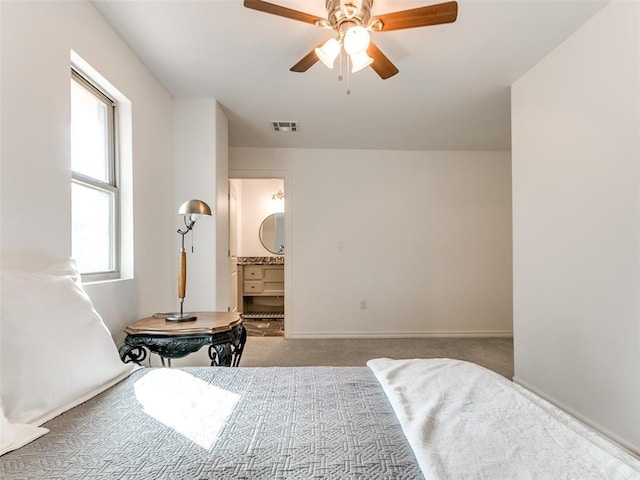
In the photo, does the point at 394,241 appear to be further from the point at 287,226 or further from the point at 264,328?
the point at 264,328

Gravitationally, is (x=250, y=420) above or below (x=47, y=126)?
below

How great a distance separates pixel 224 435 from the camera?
34.6 inches

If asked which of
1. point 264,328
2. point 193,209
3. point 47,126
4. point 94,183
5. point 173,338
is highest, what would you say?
point 47,126

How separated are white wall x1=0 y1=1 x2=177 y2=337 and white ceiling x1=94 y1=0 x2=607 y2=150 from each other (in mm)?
215

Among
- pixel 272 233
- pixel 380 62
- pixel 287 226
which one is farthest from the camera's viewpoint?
pixel 272 233

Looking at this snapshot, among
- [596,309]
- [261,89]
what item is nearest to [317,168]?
[261,89]

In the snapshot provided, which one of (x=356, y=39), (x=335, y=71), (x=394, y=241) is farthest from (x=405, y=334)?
(x=356, y=39)

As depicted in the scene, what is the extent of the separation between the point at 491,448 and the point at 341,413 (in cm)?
38

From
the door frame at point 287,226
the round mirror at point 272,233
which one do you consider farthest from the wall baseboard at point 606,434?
the round mirror at point 272,233

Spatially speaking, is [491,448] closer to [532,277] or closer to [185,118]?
[532,277]

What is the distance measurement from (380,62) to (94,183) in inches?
68.8

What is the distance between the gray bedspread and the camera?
28.9 inches

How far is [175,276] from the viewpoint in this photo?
3092 mm

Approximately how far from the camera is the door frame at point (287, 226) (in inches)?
179
